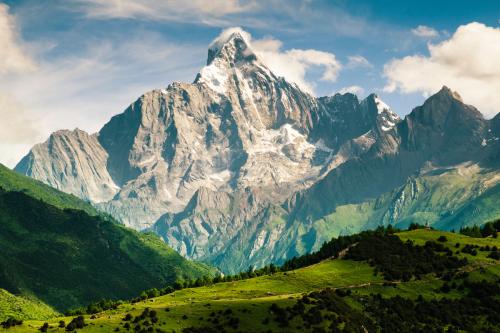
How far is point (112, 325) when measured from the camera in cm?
17975

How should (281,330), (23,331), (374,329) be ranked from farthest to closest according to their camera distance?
1. (374,329)
2. (281,330)
3. (23,331)

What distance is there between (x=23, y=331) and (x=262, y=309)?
67.1m

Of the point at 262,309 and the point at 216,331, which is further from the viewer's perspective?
the point at 262,309

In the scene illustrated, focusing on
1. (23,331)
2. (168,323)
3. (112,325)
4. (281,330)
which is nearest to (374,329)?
(281,330)

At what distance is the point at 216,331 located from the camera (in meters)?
184

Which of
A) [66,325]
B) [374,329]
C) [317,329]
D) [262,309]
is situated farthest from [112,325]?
[374,329]

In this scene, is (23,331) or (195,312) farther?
(195,312)

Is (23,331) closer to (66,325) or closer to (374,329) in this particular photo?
(66,325)

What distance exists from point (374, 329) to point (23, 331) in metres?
99.3

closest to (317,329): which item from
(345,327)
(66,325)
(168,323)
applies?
(345,327)

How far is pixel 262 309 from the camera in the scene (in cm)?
19875

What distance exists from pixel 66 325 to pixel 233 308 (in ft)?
158

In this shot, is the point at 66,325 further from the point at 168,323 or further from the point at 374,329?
the point at 374,329

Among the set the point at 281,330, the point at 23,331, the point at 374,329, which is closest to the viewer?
the point at 23,331
